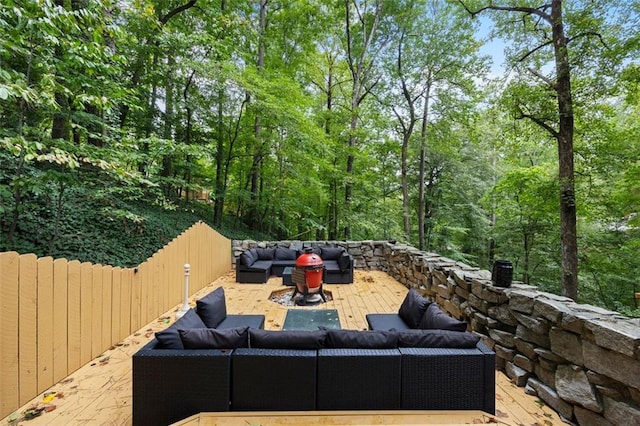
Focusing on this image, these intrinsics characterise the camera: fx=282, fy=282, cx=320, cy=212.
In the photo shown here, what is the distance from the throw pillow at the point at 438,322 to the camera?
2.43 m

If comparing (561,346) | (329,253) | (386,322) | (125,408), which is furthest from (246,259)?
(561,346)

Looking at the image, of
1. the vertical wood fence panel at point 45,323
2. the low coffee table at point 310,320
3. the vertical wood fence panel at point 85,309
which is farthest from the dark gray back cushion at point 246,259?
the vertical wood fence panel at point 45,323

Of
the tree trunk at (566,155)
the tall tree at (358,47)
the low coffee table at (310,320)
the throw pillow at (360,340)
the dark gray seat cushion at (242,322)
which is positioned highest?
the tall tree at (358,47)

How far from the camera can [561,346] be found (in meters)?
2.30

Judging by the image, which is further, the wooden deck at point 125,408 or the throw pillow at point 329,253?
the throw pillow at point 329,253

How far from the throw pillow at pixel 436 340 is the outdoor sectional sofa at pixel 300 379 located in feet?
0.18

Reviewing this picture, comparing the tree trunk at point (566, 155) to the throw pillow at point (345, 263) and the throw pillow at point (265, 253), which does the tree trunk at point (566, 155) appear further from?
the throw pillow at point (265, 253)

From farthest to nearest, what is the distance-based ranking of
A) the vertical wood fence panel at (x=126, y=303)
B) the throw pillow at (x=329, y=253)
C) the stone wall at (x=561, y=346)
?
the throw pillow at (x=329, y=253)
the vertical wood fence panel at (x=126, y=303)
the stone wall at (x=561, y=346)

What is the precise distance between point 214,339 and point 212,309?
0.94 m

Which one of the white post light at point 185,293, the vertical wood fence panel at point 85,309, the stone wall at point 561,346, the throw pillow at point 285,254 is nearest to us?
the stone wall at point 561,346

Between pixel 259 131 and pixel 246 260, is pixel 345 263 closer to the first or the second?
pixel 246 260

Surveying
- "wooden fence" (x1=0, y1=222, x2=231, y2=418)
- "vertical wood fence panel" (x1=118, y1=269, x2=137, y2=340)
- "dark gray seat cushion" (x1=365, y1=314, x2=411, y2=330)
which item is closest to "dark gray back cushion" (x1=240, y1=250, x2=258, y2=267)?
"wooden fence" (x1=0, y1=222, x2=231, y2=418)

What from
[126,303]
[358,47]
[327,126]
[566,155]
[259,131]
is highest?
[358,47]

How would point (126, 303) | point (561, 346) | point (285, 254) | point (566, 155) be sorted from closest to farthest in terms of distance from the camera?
point (561, 346)
point (126, 303)
point (566, 155)
point (285, 254)
